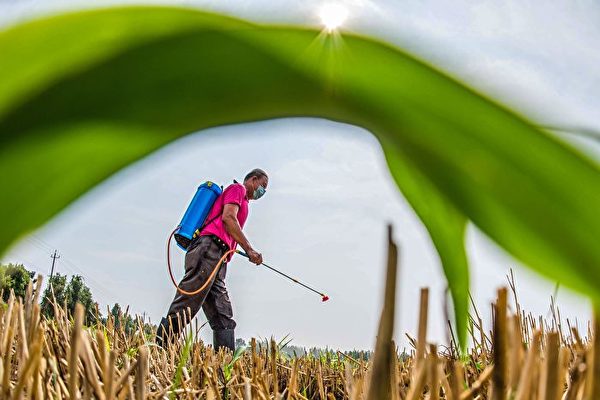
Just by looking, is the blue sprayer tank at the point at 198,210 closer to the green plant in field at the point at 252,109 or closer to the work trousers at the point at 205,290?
the work trousers at the point at 205,290

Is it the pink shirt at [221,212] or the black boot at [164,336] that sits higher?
the pink shirt at [221,212]

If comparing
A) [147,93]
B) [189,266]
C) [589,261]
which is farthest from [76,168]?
[189,266]

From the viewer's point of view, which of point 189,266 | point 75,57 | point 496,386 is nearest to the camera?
point 75,57

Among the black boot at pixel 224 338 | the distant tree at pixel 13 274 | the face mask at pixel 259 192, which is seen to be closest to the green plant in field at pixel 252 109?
the distant tree at pixel 13 274

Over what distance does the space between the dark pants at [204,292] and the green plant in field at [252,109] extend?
8.90 feet

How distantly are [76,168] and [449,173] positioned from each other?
0.10 m

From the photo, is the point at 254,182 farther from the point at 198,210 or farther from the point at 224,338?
the point at 224,338

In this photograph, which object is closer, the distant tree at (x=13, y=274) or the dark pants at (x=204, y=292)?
the distant tree at (x=13, y=274)

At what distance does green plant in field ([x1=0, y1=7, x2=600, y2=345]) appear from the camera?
137mm

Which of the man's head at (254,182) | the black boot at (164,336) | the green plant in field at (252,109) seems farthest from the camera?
the man's head at (254,182)

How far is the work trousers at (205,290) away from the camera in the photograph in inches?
118

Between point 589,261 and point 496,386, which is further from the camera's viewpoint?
point 496,386

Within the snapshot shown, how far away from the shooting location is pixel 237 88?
15 centimetres

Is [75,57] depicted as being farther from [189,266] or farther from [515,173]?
[189,266]
